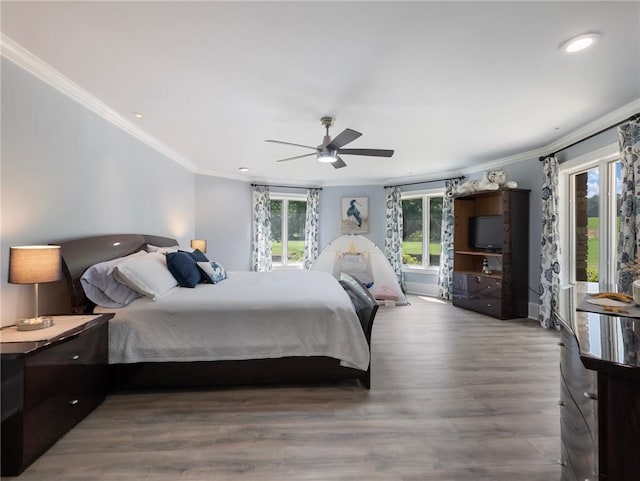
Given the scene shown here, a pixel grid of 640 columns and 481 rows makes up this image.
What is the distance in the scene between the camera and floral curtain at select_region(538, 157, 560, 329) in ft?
13.1

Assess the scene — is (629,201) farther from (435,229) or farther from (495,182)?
(435,229)

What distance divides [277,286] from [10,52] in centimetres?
256

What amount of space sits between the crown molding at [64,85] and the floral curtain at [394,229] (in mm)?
4478

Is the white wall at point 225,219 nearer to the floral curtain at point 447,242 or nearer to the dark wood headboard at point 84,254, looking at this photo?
the dark wood headboard at point 84,254

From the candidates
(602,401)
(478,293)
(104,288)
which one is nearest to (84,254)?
(104,288)

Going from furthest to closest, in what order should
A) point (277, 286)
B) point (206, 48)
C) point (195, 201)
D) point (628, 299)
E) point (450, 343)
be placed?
point (195, 201)
point (450, 343)
point (277, 286)
point (206, 48)
point (628, 299)

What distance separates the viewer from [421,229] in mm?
6480

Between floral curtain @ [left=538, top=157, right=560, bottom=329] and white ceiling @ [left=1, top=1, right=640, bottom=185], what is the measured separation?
0.64 metres

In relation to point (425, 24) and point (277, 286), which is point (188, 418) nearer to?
point (277, 286)

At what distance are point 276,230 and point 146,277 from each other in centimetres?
440

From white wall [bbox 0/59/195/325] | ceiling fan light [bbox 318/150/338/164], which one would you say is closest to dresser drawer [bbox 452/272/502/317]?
ceiling fan light [bbox 318/150/338/164]

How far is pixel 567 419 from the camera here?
138 cm

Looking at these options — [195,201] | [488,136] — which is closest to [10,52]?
[195,201]

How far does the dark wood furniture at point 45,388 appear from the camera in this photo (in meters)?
1.53
